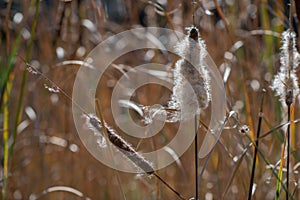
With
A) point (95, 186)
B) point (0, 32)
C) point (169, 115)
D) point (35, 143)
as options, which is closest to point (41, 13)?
point (0, 32)

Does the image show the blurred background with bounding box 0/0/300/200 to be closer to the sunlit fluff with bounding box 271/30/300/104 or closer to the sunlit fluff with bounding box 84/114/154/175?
the sunlit fluff with bounding box 271/30/300/104

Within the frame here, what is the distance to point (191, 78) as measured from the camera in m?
0.59

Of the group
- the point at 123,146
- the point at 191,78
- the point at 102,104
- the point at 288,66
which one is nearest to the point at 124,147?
the point at 123,146

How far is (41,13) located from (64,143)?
0.43 m

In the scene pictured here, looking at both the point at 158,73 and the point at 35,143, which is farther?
the point at 35,143

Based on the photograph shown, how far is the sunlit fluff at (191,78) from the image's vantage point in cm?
59

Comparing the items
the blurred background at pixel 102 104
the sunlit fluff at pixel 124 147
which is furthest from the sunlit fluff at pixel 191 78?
the blurred background at pixel 102 104

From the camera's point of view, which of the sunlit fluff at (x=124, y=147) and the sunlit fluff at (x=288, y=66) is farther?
the sunlit fluff at (x=288, y=66)

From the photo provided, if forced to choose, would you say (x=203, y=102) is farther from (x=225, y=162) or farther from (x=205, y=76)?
(x=225, y=162)

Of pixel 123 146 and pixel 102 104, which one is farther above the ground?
pixel 102 104

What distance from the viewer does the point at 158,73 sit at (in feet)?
3.88

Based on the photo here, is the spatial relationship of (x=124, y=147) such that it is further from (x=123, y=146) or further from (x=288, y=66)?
(x=288, y=66)

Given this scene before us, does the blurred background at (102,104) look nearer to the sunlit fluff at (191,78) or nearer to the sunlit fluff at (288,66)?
the sunlit fluff at (288,66)

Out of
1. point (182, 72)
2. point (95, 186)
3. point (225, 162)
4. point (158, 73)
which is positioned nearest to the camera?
point (182, 72)
